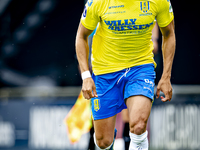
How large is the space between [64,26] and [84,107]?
93.9 inches

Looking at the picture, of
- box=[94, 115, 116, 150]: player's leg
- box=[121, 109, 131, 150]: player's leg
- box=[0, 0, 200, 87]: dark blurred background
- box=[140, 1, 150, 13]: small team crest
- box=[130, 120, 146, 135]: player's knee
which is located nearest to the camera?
box=[130, 120, 146, 135]: player's knee

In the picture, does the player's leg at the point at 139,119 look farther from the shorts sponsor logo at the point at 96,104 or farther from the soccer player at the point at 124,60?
the shorts sponsor logo at the point at 96,104

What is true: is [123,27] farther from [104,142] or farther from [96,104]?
[104,142]

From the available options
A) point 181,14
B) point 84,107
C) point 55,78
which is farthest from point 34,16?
point 181,14

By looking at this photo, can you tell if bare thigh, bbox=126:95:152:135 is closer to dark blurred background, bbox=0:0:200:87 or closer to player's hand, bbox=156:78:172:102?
player's hand, bbox=156:78:172:102

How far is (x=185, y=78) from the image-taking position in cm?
762

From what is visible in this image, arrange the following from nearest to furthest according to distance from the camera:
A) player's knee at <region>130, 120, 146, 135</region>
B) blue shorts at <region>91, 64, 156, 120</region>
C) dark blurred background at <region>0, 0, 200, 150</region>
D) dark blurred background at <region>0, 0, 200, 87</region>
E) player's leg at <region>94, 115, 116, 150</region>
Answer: player's knee at <region>130, 120, 146, 135</region> < blue shorts at <region>91, 64, 156, 120</region> < player's leg at <region>94, 115, 116, 150</region> < dark blurred background at <region>0, 0, 200, 150</region> < dark blurred background at <region>0, 0, 200, 87</region>

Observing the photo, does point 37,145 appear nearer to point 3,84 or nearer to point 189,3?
point 3,84

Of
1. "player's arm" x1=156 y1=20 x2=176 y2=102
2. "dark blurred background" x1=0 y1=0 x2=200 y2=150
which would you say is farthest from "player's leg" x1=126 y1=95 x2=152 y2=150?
"dark blurred background" x1=0 y1=0 x2=200 y2=150

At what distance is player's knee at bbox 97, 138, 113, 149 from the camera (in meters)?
4.14

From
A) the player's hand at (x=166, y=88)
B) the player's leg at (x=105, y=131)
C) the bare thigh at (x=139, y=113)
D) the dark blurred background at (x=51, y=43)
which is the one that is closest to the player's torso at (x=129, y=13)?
the player's hand at (x=166, y=88)

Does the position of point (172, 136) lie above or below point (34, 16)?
below

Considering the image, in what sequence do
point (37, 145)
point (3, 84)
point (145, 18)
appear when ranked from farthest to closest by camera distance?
point (3, 84) < point (37, 145) < point (145, 18)

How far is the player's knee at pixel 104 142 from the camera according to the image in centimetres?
414
